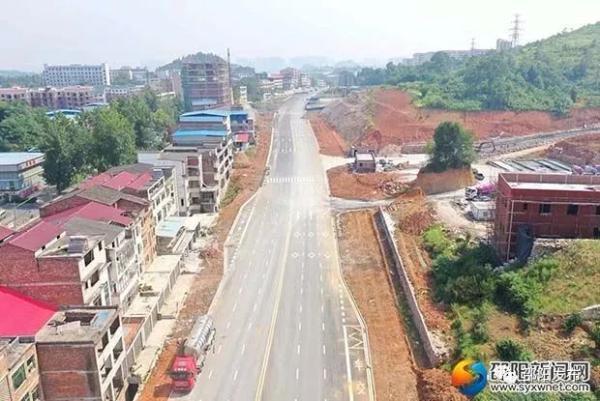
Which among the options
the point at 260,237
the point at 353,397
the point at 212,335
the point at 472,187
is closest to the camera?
the point at 353,397

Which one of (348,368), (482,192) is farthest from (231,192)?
(348,368)

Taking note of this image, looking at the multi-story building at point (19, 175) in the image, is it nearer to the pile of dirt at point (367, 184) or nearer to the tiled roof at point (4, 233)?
the tiled roof at point (4, 233)

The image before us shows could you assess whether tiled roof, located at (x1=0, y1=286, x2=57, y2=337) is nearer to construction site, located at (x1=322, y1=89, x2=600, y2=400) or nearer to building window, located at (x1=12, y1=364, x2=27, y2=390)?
building window, located at (x1=12, y1=364, x2=27, y2=390)

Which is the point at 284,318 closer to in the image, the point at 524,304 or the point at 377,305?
the point at 377,305

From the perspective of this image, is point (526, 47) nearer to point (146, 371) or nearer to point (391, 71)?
point (391, 71)

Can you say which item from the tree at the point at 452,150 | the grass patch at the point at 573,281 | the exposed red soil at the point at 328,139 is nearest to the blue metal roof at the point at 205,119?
the exposed red soil at the point at 328,139

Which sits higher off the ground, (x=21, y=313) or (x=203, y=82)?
(x=203, y=82)

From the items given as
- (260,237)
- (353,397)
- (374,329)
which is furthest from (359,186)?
(353,397)
